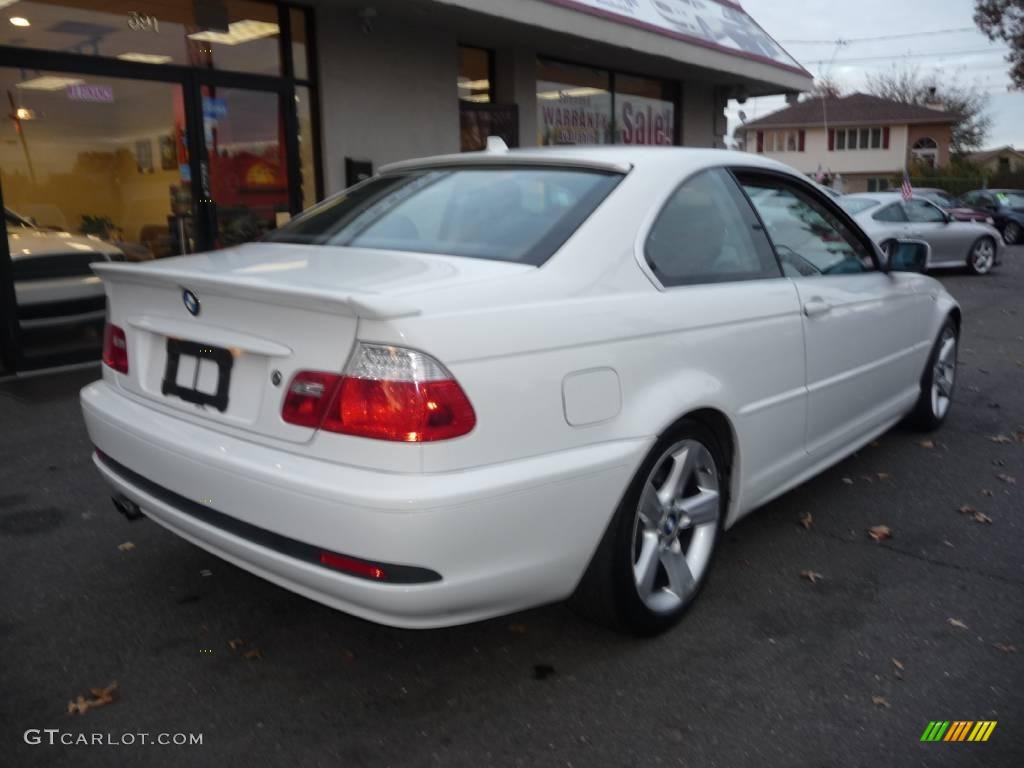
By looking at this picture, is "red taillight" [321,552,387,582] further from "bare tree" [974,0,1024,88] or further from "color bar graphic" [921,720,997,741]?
"bare tree" [974,0,1024,88]

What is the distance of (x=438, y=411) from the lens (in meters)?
2.34

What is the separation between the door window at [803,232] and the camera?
383cm

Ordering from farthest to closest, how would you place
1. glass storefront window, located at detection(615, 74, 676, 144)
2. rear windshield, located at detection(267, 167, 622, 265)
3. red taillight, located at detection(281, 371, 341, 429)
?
1. glass storefront window, located at detection(615, 74, 676, 144)
2. rear windshield, located at detection(267, 167, 622, 265)
3. red taillight, located at detection(281, 371, 341, 429)

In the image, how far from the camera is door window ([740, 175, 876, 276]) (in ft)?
12.6

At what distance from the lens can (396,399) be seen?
7.66ft

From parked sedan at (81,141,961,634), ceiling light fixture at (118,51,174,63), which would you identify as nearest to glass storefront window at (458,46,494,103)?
ceiling light fixture at (118,51,174,63)

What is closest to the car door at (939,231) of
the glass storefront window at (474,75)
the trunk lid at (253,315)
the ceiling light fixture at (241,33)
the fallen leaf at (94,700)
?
the glass storefront window at (474,75)

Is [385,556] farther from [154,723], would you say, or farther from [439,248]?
[439,248]

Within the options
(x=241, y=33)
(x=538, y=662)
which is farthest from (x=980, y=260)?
(x=538, y=662)

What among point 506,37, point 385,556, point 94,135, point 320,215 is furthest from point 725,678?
point 506,37

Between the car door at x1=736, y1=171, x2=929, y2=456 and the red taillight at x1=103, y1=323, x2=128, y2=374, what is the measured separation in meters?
2.45

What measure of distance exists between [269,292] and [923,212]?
15.8 meters

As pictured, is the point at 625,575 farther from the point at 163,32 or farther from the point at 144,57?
the point at 163,32

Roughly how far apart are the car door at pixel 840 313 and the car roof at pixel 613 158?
19 cm
